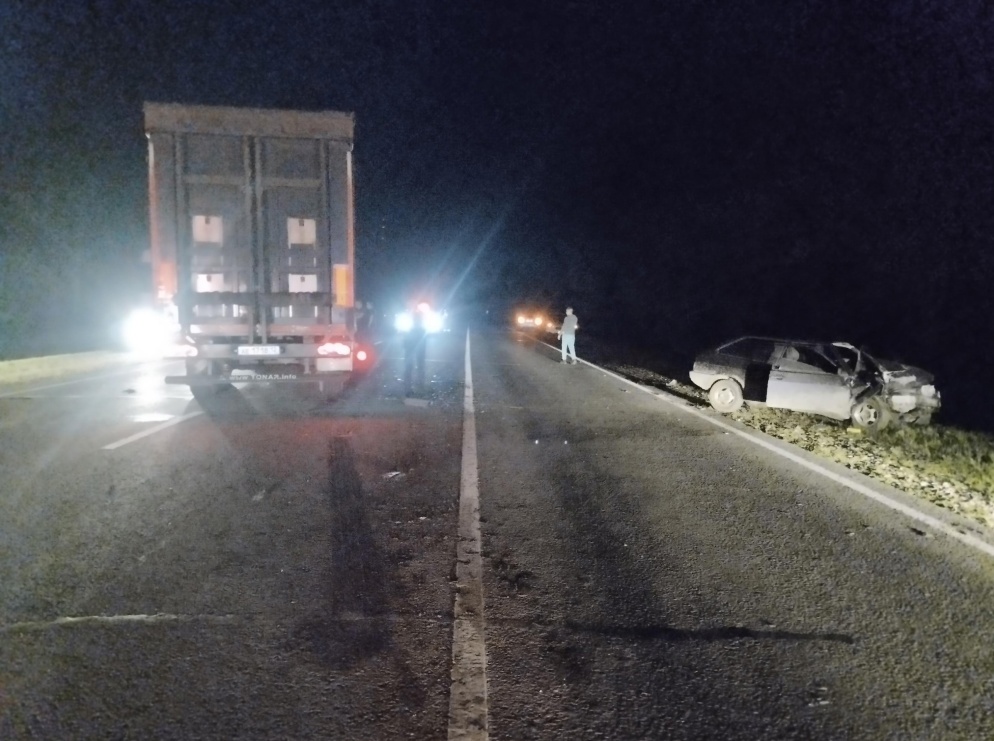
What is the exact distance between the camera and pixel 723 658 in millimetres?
3881

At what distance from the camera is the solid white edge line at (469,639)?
330 centimetres

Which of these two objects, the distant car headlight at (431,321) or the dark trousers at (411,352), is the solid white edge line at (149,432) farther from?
the distant car headlight at (431,321)

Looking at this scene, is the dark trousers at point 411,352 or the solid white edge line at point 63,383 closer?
the dark trousers at point 411,352

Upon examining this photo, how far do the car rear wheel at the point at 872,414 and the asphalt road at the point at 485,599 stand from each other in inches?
129

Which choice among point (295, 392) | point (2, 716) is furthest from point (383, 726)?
point (295, 392)

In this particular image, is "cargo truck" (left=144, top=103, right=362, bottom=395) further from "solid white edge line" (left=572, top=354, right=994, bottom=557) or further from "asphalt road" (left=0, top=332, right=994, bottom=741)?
"solid white edge line" (left=572, top=354, right=994, bottom=557)

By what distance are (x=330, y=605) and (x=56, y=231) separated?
173 feet

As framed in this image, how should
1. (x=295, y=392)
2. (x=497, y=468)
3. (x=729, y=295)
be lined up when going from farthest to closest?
1. (x=729, y=295)
2. (x=295, y=392)
3. (x=497, y=468)

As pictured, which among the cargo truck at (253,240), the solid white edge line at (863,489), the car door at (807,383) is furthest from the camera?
the car door at (807,383)

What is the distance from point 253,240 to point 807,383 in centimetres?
891

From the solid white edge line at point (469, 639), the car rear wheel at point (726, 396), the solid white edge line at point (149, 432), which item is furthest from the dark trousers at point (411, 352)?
the solid white edge line at point (469, 639)

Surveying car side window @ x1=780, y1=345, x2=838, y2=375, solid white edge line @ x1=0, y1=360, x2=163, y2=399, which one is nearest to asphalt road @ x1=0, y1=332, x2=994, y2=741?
car side window @ x1=780, y1=345, x2=838, y2=375

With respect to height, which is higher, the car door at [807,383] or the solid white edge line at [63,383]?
the car door at [807,383]

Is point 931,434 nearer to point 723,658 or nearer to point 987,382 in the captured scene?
point 723,658
